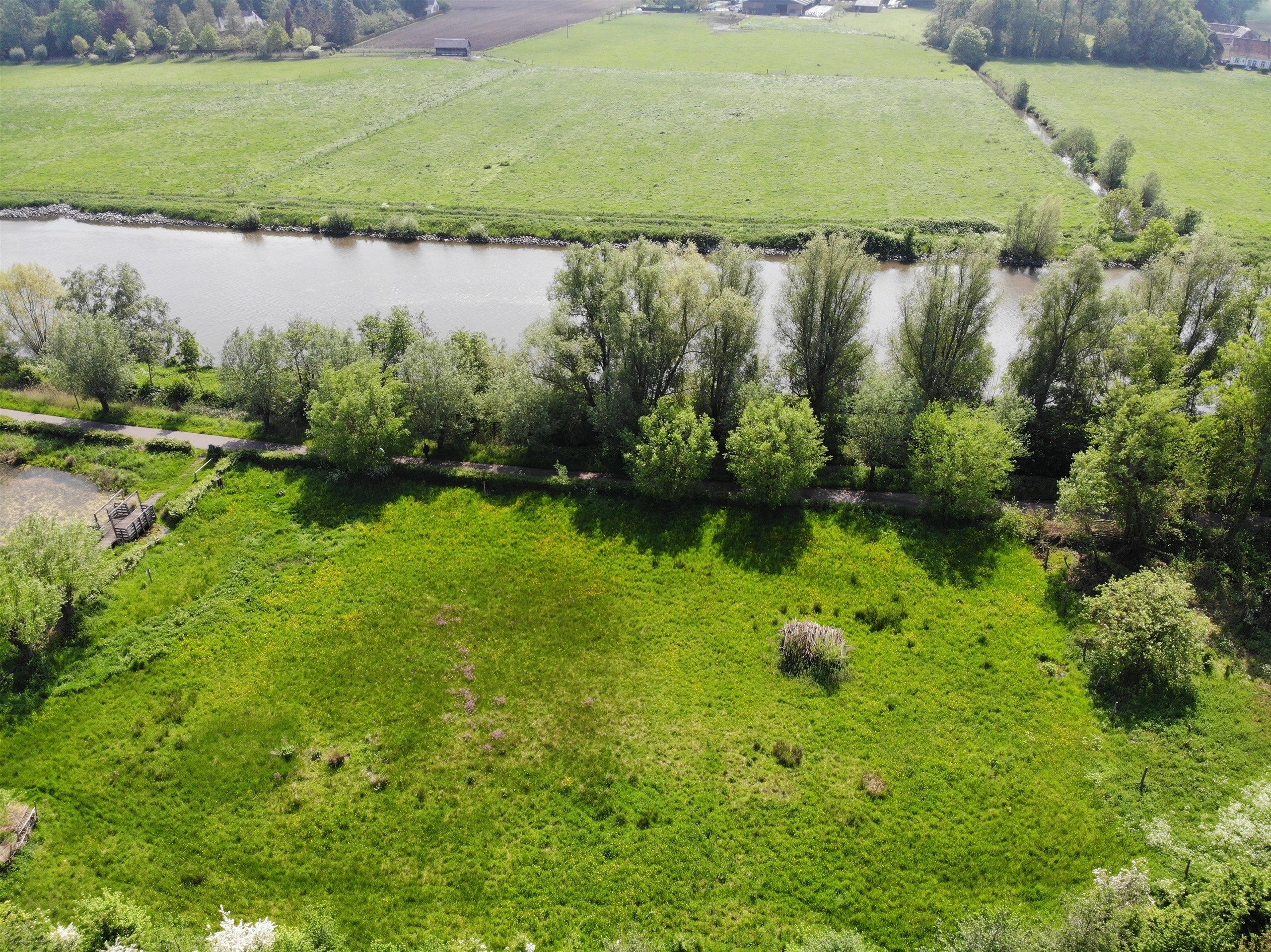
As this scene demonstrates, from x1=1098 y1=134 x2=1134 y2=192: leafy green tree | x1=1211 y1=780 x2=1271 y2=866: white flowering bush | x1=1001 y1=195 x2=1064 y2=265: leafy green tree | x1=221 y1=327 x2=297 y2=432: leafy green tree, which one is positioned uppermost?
x1=1098 y1=134 x2=1134 y2=192: leafy green tree

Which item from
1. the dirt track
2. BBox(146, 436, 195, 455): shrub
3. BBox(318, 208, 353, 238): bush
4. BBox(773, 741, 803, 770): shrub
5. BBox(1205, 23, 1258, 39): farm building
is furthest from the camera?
the dirt track

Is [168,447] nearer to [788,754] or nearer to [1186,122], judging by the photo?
[788,754]

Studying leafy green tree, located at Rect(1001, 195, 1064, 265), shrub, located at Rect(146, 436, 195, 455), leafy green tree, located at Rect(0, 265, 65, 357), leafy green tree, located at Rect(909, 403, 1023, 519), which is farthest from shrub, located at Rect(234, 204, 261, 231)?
leafy green tree, located at Rect(1001, 195, 1064, 265)

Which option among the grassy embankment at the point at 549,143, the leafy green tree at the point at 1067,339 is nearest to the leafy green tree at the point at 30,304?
the grassy embankment at the point at 549,143

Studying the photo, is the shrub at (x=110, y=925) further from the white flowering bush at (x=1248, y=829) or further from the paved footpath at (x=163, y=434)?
the white flowering bush at (x=1248, y=829)

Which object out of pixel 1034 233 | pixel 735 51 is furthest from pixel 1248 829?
pixel 735 51

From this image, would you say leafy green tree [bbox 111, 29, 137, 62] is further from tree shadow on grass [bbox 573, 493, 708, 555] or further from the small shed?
tree shadow on grass [bbox 573, 493, 708, 555]
